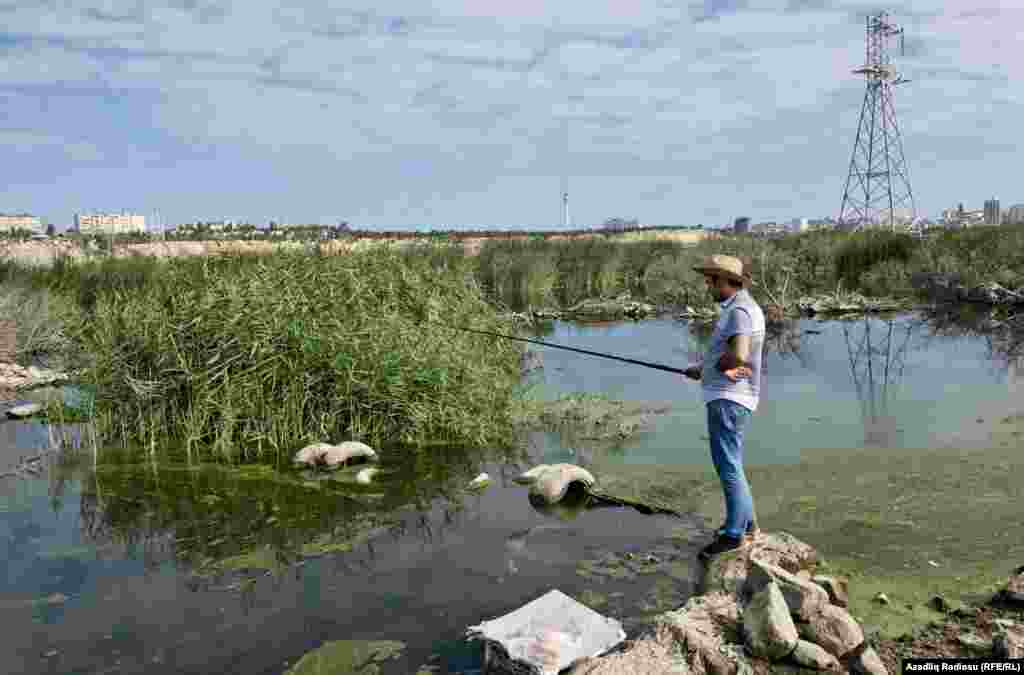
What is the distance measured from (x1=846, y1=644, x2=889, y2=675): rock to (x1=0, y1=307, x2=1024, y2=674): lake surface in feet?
3.63

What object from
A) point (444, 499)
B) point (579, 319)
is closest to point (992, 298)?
point (579, 319)

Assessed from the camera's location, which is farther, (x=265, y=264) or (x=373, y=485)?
(x=265, y=264)

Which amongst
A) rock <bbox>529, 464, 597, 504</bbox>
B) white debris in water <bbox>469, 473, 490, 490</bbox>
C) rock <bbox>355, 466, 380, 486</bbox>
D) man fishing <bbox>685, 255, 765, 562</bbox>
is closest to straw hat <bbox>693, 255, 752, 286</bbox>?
man fishing <bbox>685, 255, 765, 562</bbox>

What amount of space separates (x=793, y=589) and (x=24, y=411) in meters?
9.54

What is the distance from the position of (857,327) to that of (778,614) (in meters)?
15.1

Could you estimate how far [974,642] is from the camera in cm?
383

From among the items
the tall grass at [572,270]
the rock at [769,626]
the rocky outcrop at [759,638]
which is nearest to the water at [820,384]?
the rocky outcrop at [759,638]

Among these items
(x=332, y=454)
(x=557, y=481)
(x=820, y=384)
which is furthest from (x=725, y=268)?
(x=820, y=384)

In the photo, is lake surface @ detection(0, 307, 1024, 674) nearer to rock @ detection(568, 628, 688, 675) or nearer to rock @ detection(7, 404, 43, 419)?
rock @ detection(7, 404, 43, 419)

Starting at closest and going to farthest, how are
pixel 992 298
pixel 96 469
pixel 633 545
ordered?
1. pixel 633 545
2. pixel 96 469
3. pixel 992 298

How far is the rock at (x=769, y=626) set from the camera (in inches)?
150

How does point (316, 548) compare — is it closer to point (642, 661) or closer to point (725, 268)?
point (642, 661)

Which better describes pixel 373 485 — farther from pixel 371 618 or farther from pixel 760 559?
pixel 760 559

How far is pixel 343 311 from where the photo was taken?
9.06m
